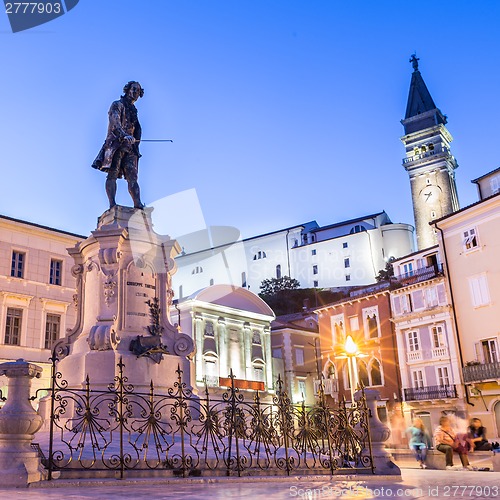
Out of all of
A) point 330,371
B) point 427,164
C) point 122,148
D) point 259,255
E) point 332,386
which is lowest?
point 332,386

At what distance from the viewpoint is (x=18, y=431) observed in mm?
7625

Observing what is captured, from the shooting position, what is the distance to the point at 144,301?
47.2ft

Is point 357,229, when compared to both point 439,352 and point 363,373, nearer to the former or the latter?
point 363,373

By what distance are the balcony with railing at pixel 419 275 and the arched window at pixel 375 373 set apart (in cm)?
622

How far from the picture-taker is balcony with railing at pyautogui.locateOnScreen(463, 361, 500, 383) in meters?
34.2

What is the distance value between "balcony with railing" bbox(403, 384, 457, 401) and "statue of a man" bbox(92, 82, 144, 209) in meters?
28.0

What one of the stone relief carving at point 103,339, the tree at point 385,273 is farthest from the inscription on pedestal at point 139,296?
the tree at point 385,273

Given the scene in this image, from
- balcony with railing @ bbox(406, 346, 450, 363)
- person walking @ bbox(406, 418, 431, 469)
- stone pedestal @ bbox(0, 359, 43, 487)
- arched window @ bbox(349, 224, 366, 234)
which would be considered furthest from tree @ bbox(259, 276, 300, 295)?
stone pedestal @ bbox(0, 359, 43, 487)

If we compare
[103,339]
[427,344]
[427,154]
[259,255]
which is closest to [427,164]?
[427,154]

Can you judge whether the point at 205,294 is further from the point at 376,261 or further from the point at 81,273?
the point at 376,261

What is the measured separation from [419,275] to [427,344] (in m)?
5.09

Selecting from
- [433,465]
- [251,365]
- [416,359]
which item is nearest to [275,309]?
A: [251,365]

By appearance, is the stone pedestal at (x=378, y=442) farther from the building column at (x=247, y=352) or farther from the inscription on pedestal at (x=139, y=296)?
the building column at (x=247, y=352)

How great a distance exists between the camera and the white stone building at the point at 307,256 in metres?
90.8
